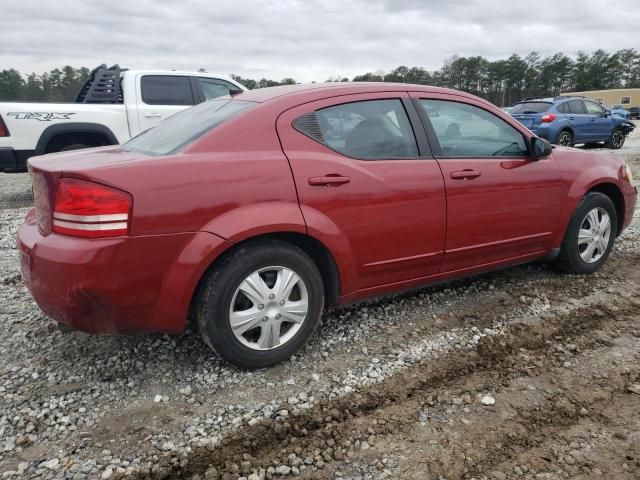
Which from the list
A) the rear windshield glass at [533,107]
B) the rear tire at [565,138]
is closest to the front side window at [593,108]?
the rear tire at [565,138]

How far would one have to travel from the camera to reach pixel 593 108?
49.1ft

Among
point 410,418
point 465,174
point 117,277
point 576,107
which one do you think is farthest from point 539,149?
point 576,107

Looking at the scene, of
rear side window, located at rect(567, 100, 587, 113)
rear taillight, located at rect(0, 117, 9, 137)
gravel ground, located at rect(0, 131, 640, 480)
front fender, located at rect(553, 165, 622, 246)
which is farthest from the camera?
rear side window, located at rect(567, 100, 587, 113)

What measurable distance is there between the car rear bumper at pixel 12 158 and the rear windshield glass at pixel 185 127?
421 centimetres

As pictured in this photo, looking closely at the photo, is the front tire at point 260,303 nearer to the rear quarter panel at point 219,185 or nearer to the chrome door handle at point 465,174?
the rear quarter panel at point 219,185

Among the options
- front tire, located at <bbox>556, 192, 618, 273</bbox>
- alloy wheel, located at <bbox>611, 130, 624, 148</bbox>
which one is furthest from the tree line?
front tire, located at <bbox>556, 192, 618, 273</bbox>

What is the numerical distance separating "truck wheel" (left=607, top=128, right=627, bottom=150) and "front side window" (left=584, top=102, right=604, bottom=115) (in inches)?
41.9

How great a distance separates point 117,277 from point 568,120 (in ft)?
47.7

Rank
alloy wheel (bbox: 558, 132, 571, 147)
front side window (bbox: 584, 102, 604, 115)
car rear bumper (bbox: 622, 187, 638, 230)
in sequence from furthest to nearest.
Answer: front side window (bbox: 584, 102, 604, 115) → alloy wheel (bbox: 558, 132, 571, 147) → car rear bumper (bbox: 622, 187, 638, 230)

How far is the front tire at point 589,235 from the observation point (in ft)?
13.3

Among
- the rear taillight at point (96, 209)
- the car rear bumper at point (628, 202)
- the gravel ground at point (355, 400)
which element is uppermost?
the rear taillight at point (96, 209)

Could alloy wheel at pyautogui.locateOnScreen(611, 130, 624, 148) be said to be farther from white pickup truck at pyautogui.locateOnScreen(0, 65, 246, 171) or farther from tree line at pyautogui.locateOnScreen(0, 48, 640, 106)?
tree line at pyautogui.locateOnScreen(0, 48, 640, 106)

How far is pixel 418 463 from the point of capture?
6.89 feet

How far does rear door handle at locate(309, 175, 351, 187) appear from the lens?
277 cm
